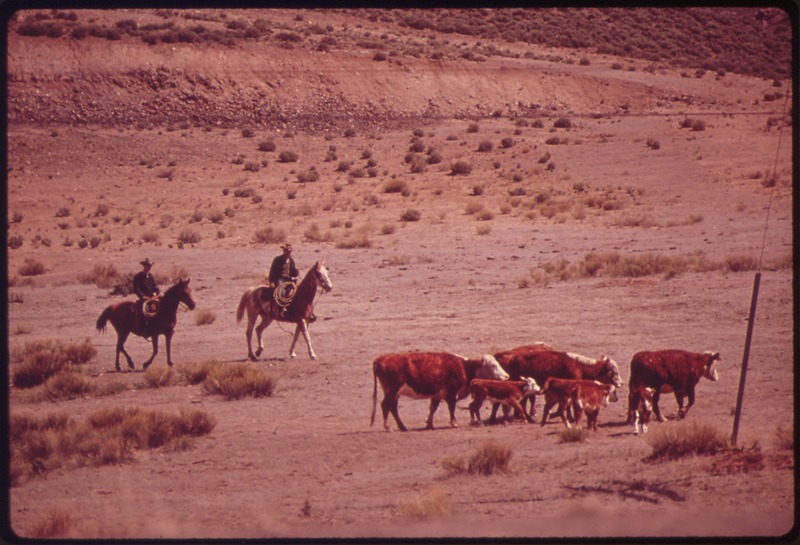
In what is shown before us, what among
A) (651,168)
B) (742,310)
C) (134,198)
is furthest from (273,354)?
(651,168)

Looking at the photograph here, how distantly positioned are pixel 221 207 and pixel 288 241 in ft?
29.8

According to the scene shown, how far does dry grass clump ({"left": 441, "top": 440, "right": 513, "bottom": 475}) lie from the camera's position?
14312 millimetres

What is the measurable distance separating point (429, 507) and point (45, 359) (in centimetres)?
1136

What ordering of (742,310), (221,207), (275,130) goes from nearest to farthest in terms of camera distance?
(742,310) → (221,207) → (275,130)

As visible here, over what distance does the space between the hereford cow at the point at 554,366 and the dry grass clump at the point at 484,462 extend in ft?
6.65

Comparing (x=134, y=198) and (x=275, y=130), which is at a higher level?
(x=275, y=130)

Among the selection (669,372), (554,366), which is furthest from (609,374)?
(669,372)

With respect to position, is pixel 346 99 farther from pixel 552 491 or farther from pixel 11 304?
pixel 552 491

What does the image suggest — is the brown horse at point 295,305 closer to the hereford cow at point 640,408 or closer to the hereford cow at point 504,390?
the hereford cow at point 504,390

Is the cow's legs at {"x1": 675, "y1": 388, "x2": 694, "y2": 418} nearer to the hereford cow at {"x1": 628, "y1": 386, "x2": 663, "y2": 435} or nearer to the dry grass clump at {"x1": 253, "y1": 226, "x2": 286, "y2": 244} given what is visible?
the hereford cow at {"x1": 628, "y1": 386, "x2": 663, "y2": 435}

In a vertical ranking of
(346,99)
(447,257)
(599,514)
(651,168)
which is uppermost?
(346,99)

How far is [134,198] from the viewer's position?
157 ft

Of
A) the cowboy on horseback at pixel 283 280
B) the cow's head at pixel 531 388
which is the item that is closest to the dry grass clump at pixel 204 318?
the cowboy on horseback at pixel 283 280

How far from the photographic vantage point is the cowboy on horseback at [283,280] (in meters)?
21.6
